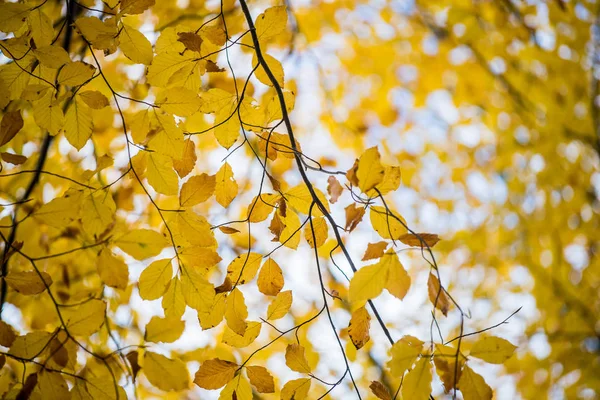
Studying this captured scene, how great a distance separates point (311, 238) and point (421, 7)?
2934mm

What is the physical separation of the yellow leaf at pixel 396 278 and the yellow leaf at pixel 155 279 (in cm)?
36

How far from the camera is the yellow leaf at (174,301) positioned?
72cm

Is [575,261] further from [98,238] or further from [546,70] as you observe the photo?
[98,238]

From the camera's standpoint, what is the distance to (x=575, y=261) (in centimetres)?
330

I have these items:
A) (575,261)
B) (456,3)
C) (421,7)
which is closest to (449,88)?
(421,7)

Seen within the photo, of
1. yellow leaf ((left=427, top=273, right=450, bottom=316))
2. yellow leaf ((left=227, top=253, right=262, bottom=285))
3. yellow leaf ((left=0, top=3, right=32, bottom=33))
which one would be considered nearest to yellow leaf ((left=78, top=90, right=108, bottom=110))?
yellow leaf ((left=0, top=3, right=32, bottom=33))

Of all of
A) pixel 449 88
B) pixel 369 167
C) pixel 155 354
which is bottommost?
pixel 155 354

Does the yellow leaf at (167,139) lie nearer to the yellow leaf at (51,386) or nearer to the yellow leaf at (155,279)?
the yellow leaf at (155,279)

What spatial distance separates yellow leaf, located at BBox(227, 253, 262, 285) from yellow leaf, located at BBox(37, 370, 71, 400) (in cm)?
31

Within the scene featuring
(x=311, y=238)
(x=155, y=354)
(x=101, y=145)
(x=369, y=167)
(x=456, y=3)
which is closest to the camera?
(x=369, y=167)

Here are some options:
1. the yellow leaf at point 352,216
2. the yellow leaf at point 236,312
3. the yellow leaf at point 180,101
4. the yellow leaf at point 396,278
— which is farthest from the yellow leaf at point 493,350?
the yellow leaf at point 180,101

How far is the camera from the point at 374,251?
2.06ft

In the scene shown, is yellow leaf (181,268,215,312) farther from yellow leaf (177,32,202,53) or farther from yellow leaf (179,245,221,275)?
yellow leaf (177,32,202,53)

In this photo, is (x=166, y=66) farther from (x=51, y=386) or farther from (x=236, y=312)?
(x=51, y=386)
